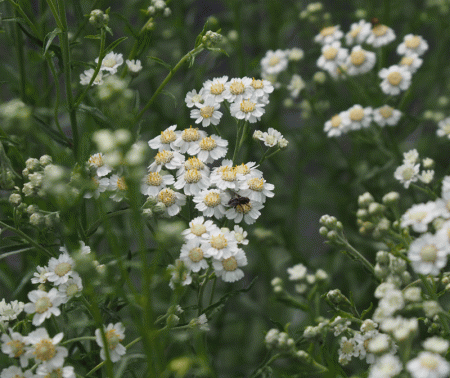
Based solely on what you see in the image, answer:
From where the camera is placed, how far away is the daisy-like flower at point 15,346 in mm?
815

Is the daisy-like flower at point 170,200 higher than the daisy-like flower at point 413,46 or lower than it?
lower

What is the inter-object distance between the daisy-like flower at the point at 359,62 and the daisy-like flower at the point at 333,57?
38 millimetres

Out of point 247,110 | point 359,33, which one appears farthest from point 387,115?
point 247,110

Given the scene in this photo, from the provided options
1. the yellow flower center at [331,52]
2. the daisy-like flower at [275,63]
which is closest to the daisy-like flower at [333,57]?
the yellow flower center at [331,52]

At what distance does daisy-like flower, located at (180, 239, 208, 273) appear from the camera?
2.97 feet

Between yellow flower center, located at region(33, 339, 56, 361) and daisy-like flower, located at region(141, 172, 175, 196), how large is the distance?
1.11 feet

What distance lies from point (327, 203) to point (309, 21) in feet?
2.11

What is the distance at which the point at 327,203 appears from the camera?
1875mm

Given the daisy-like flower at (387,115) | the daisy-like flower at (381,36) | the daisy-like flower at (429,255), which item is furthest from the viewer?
the daisy-like flower at (381,36)

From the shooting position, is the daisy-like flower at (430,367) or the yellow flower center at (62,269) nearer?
the daisy-like flower at (430,367)

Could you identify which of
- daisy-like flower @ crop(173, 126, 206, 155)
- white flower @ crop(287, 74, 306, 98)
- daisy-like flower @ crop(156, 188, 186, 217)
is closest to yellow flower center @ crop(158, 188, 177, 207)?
daisy-like flower @ crop(156, 188, 186, 217)

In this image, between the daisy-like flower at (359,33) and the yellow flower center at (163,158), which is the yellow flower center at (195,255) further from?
the daisy-like flower at (359,33)

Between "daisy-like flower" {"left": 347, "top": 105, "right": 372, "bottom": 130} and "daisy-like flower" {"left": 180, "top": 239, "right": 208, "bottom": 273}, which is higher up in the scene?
"daisy-like flower" {"left": 180, "top": 239, "right": 208, "bottom": 273}

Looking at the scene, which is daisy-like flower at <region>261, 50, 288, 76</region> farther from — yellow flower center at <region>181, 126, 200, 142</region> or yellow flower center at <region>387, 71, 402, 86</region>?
yellow flower center at <region>181, 126, 200, 142</region>
